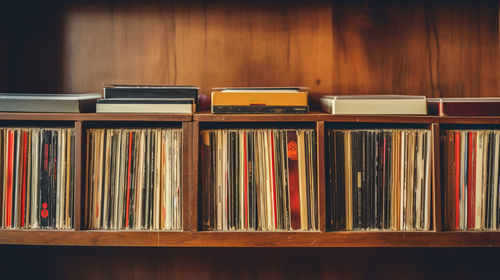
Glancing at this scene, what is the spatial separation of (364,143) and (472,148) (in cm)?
29

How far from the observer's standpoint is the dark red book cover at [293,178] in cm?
104

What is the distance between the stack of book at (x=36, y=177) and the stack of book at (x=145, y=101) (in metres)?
0.14

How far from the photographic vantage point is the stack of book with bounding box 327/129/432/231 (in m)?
1.04

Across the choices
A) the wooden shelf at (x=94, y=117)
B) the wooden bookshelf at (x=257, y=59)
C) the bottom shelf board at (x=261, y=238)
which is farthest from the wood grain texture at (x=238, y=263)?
the wooden shelf at (x=94, y=117)

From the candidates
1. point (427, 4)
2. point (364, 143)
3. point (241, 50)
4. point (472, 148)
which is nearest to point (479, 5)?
point (427, 4)

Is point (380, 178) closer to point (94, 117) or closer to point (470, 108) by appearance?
point (470, 108)

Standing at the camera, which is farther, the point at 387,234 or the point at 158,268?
the point at 158,268

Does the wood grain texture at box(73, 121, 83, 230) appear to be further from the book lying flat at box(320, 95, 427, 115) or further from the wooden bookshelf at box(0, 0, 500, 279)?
the book lying flat at box(320, 95, 427, 115)

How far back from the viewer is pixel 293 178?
105cm

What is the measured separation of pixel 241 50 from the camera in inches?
52.0

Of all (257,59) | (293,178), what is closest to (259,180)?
(293,178)

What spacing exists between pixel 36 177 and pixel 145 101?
366mm

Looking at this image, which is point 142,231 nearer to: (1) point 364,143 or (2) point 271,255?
(2) point 271,255

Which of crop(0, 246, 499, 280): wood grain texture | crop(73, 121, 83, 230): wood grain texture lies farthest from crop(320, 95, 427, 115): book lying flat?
crop(73, 121, 83, 230): wood grain texture
